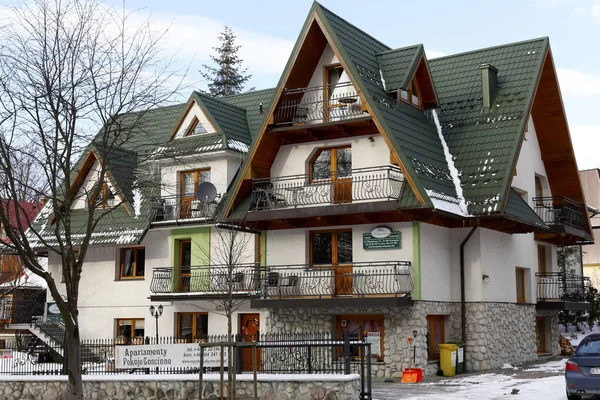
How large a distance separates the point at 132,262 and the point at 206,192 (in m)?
4.94

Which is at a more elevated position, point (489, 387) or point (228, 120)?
point (228, 120)

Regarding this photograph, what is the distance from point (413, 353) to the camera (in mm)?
24391

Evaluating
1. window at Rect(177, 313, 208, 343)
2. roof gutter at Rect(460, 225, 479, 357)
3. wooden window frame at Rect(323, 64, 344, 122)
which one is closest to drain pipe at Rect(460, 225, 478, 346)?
roof gutter at Rect(460, 225, 479, 357)

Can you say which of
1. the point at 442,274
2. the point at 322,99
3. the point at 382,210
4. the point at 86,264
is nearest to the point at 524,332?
the point at 442,274

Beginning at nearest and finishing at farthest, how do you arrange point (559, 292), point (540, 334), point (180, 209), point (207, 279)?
point (207, 279) < point (180, 209) < point (559, 292) < point (540, 334)

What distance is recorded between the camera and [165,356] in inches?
789

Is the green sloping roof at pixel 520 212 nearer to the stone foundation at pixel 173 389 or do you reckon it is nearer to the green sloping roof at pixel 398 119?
the green sloping roof at pixel 398 119

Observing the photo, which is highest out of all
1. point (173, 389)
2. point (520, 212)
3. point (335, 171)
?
point (335, 171)

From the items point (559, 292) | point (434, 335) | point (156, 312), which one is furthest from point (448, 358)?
point (156, 312)

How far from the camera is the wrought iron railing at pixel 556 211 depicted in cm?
3036

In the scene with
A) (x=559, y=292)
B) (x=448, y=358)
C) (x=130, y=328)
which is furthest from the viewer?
(x=130, y=328)

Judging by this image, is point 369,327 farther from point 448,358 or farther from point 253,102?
point 253,102

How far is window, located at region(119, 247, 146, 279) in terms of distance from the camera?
105ft

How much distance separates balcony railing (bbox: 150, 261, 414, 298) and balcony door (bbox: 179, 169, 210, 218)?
2037mm
